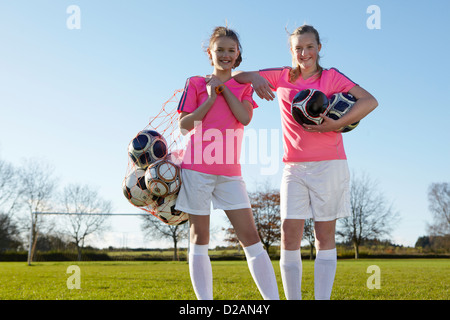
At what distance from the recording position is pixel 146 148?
3.61 metres

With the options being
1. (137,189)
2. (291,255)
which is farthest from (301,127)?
(137,189)

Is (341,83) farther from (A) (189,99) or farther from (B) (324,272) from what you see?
(B) (324,272)

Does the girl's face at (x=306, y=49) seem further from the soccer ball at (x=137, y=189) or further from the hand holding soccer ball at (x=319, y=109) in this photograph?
the soccer ball at (x=137, y=189)

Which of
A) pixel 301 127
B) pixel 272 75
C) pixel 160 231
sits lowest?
pixel 160 231

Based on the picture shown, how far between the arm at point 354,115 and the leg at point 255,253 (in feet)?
2.85

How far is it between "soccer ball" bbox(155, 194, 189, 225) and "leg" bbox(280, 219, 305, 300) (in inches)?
34.0

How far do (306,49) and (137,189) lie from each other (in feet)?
6.20

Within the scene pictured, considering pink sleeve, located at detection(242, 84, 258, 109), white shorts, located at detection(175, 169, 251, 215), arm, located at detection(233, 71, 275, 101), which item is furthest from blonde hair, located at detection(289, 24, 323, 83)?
white shorts, located at detection(175, 169, 251, 215)

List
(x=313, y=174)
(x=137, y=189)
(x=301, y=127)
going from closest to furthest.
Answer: (x=313, y=174) → (x=301, y=127) → (x=137, y=189)

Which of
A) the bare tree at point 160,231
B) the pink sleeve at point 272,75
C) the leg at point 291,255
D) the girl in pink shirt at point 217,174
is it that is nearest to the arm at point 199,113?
the girl in pink shirt at point 217,174

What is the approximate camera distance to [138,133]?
3.71 m

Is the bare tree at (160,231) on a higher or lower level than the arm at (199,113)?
lower

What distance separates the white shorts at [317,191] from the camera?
3.13 metres
